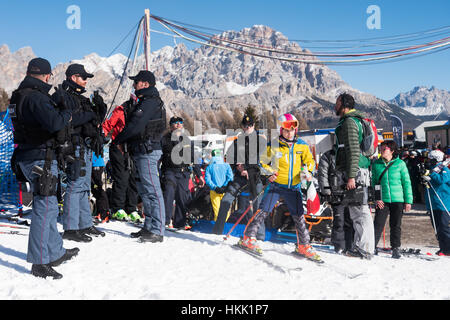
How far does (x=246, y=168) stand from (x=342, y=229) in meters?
1.92

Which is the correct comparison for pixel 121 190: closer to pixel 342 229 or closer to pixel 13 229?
pixel 13 229

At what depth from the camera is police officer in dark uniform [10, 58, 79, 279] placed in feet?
11.8

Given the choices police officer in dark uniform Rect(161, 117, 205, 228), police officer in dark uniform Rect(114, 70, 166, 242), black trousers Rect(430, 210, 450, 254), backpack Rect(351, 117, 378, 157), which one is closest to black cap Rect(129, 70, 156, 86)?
police officer in dark uniform Rect(114, 70, 166, 242)

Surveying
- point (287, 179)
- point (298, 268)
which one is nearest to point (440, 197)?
point (287, 179)

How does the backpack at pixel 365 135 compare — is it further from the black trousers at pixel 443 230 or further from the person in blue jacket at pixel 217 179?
the person in blue jacket at pixel 217 179

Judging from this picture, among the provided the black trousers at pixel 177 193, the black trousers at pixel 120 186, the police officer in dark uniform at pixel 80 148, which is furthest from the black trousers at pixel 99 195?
the police officer in dark uniform at pixel 80 148

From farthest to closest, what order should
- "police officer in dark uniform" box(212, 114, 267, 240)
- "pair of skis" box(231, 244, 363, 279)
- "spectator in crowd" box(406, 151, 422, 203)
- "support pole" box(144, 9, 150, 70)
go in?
"spectator in crowd" box(406, 151, 422, 203)
"support pole" box(144, 9, 150, 70)
"police officer in dark uniform" box(212, 114, 267, 240)
"pair of skis" box(231, 244, 363, 279)

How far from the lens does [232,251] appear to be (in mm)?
4727

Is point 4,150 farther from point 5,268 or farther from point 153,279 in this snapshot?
point 153,279

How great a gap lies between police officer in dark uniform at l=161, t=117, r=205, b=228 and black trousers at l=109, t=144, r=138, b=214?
795mm

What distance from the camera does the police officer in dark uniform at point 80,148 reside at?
4.79 meters

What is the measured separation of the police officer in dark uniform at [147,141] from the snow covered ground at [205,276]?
A: 0.38m

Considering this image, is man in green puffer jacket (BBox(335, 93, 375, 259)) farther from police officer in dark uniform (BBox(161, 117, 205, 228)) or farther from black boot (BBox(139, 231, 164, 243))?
police officer in dark uniform (BBox(161, 117, 205, 228))

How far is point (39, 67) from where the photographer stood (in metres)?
3.82
